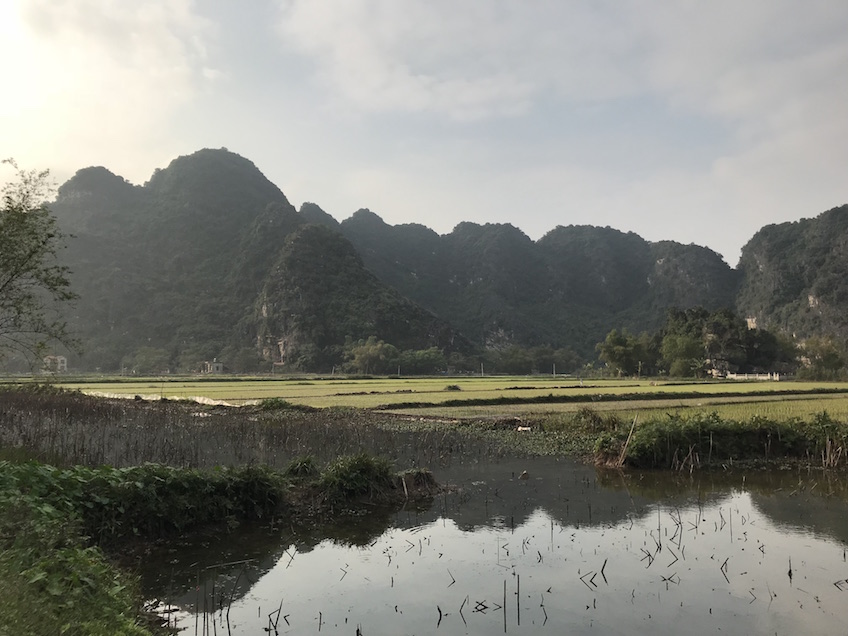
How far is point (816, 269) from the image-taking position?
9375 centimetres

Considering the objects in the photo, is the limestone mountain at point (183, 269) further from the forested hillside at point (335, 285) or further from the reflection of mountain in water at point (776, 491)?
the reflection of mountain in water at point (776, 491)

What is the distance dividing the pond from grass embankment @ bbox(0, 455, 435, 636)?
0.50m

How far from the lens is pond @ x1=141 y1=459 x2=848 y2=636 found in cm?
498

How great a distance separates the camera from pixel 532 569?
243 inches

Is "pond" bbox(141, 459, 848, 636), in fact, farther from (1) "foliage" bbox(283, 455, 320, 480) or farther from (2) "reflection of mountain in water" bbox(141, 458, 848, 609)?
(1) "foliage" bbox(283, 455, 320, 480)

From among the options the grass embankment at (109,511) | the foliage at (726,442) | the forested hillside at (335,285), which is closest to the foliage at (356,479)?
the grass embankment at (109,511)

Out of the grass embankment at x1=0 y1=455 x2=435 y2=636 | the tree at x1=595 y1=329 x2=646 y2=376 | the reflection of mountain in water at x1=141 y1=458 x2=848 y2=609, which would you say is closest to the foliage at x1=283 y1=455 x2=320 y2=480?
the grass embankment at x1=0 y1=455 x2=435 y2=636

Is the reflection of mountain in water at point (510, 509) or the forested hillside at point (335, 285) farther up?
the forested hillside at point (335, 285)

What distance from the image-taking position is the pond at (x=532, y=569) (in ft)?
16.3

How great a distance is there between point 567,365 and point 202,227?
2594 inches

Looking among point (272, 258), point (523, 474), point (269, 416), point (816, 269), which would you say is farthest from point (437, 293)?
point (523, 474)

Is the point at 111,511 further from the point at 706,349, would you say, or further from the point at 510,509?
the point at 706,349

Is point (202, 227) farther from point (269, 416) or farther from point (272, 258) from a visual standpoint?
point (269, 416)

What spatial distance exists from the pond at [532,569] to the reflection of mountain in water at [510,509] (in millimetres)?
36
